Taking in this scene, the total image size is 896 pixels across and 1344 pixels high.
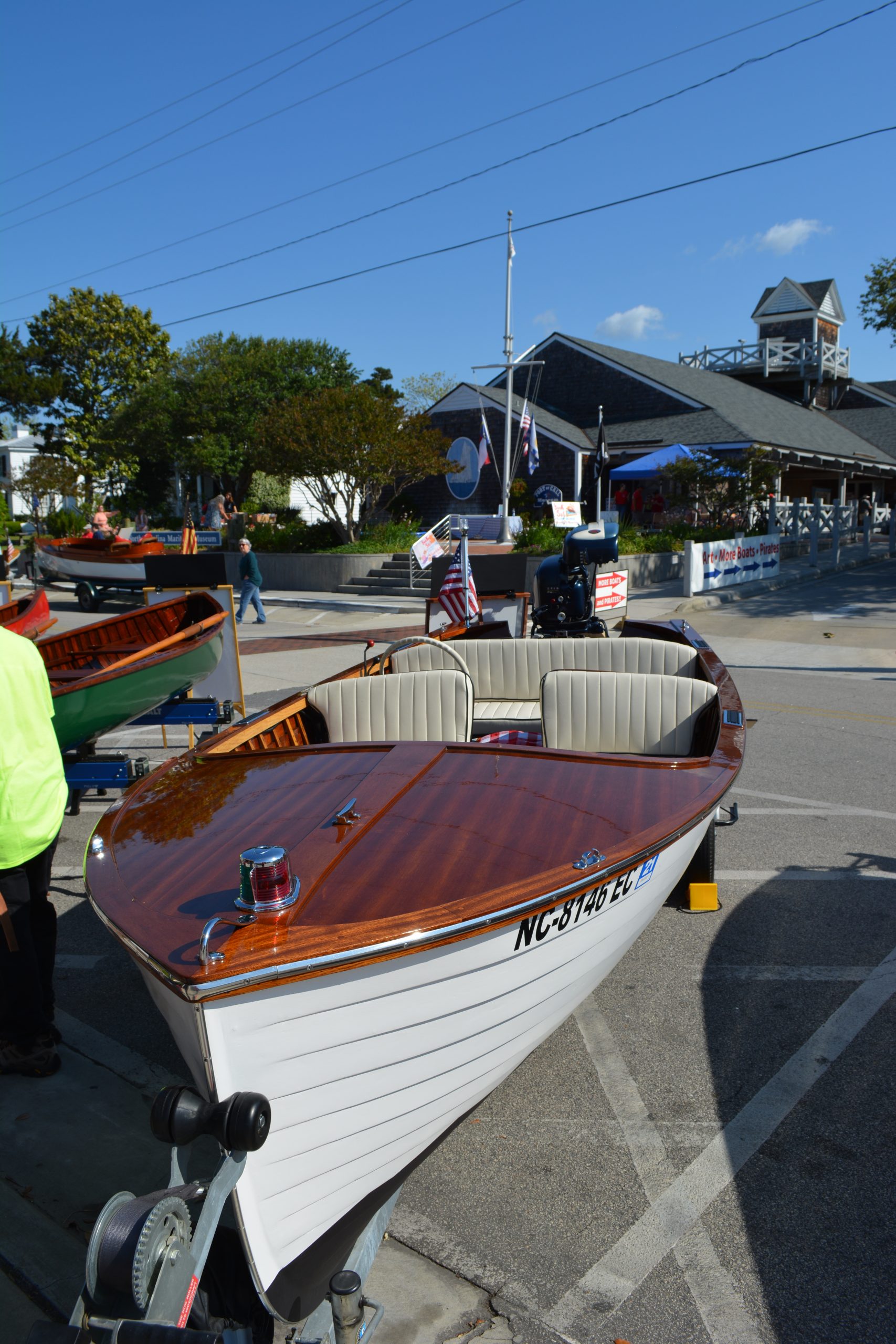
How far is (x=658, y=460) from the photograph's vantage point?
1045 inches

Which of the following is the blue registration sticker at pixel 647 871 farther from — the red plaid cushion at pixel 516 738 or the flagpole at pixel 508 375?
the flagpole at pixel 508 375

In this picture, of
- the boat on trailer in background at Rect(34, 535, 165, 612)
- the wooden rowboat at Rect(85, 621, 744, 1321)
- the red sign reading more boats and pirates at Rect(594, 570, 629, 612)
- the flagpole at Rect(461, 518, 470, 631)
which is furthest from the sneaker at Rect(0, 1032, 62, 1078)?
the boat on trailer in background at Rect(34, 535, 165, 612)

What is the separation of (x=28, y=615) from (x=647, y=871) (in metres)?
7.46

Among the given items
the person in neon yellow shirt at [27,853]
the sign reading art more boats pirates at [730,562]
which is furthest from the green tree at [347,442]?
the person in neon yellow shirt at [27,853]

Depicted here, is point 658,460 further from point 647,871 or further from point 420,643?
point 647,871

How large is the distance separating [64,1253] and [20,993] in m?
1.06

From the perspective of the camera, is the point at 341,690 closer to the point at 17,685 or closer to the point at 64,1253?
the point at 17,685

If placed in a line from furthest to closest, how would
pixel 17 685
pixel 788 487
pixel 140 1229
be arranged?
pixel 788 487
pixel 17 685
pixel 140 1229

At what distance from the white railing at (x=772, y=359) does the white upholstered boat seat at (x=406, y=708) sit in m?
40.0

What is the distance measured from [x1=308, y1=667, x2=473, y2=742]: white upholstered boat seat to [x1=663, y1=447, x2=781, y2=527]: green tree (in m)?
21.4

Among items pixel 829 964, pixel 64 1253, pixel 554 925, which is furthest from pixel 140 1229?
pixel 829 964

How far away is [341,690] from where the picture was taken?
17.4 ft

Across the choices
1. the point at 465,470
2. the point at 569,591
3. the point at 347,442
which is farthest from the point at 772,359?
the point at 569,591

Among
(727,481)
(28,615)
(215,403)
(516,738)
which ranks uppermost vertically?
(215,403)
